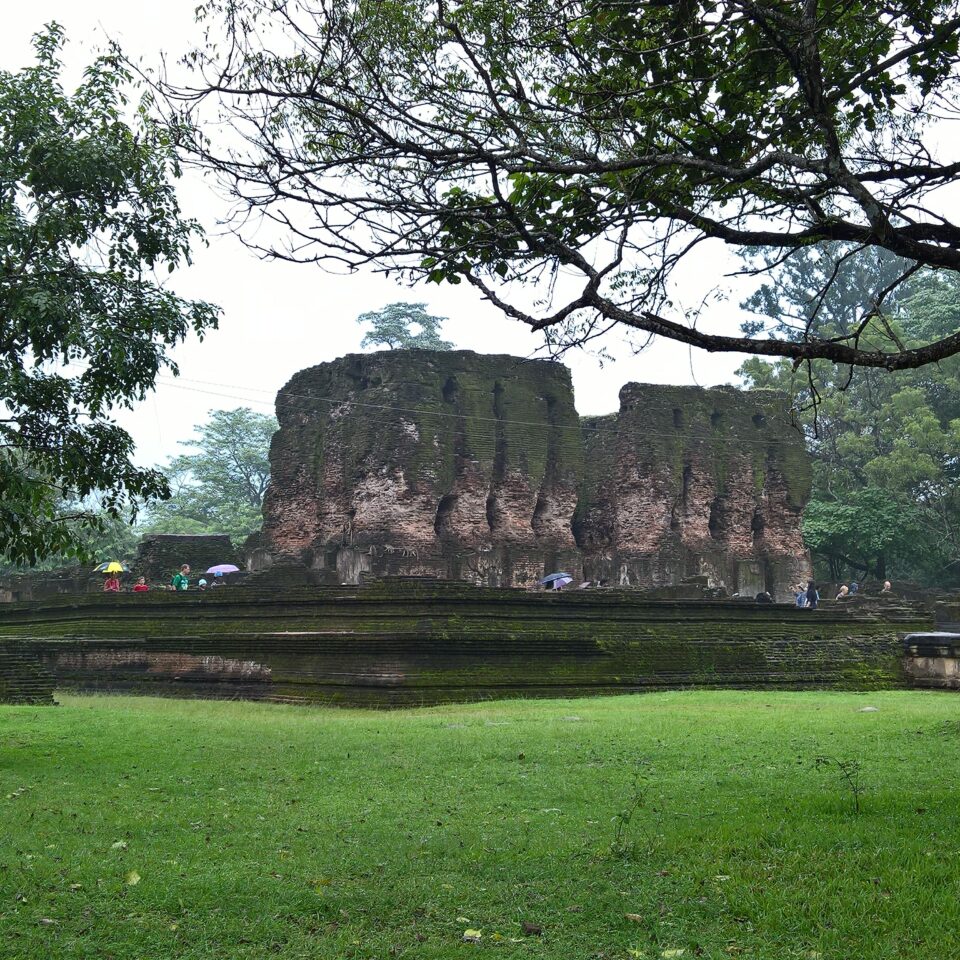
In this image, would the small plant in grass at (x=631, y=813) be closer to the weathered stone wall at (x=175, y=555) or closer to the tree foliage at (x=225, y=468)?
the weathered stone wall at (x=175, y=555)

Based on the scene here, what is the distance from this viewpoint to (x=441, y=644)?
14.3m

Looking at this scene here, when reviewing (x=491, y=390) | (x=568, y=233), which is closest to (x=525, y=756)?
(x=568, y=233)

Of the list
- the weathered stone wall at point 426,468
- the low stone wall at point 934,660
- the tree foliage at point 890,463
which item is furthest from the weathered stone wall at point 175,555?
the tree foliage at point 890,463

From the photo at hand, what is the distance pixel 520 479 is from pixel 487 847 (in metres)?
21.8

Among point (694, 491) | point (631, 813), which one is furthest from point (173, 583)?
point (631, 813)

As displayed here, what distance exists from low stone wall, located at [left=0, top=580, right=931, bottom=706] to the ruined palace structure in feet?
25.1

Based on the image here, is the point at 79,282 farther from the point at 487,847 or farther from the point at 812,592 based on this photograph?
the point at 812,592

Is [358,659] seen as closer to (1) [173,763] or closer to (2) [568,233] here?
(1) [173,763]

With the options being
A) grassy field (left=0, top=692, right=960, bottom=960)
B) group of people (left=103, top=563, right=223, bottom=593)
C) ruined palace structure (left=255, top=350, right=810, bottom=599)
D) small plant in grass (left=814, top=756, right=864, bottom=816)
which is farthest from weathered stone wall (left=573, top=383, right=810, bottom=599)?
small plant in grass (left=814, top=756, right=864, bottom=816)

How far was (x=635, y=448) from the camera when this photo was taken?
94.9 ft

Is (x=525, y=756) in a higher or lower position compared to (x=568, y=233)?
lower

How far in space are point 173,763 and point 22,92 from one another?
511 centimetres

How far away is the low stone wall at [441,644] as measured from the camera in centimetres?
1427

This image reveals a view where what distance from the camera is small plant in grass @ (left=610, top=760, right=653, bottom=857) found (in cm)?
515
